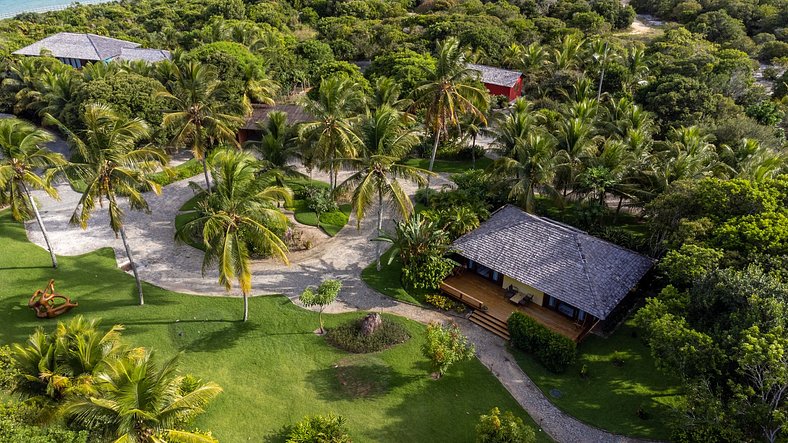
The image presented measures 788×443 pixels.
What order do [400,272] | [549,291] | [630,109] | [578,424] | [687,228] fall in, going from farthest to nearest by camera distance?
[630,109], [400,272], [549,291], [687,228], [578,424]

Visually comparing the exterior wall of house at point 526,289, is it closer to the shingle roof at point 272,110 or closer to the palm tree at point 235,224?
the palm tree at point 235,224

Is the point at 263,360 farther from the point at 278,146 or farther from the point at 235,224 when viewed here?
the point at 278,146

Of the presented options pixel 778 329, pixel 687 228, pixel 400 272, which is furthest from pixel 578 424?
pixel 400 272

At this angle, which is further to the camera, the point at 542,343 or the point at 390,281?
the point at 390,281

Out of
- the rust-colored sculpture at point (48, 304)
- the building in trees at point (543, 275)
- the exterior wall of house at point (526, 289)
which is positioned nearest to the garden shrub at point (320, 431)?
the building in trees at point (543, 275)

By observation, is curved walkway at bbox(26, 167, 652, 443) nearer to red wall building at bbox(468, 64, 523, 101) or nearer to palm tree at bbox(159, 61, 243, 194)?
palm tree at bbox(159, 61, 243, 194)

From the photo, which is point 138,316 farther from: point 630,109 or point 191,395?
point 630,109

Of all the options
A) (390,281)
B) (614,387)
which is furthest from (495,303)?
(614,387)
